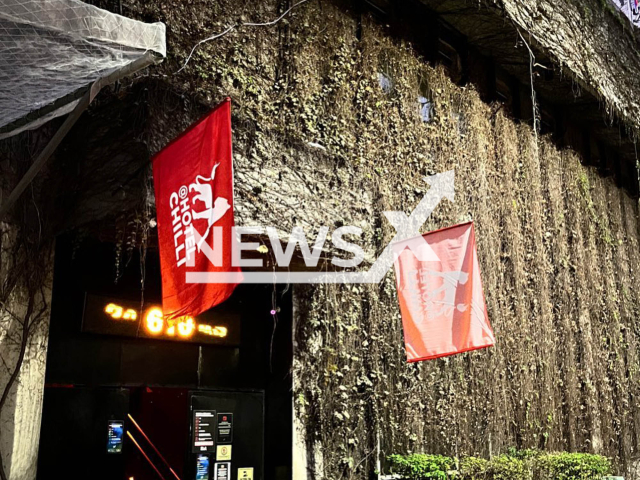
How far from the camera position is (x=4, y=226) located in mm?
6016

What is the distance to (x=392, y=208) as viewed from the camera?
372 inches

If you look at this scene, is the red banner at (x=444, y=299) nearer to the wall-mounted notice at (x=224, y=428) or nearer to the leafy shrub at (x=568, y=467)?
the wall-mounted notice at (x=224, y=428)

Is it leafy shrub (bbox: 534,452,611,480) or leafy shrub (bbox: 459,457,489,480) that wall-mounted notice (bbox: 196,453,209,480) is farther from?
leafy shrub (bbox: 534,452,611,480)

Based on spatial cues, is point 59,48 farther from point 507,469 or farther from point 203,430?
point 507,469

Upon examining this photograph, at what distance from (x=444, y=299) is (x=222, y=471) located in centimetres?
309

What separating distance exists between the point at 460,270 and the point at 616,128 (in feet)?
28.3

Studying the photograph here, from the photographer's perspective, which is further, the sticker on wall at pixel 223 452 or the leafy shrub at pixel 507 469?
the leafy shrub at pixel 507 469

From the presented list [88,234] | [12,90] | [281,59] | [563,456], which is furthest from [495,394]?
[12,90]

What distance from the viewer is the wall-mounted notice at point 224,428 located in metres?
7.80

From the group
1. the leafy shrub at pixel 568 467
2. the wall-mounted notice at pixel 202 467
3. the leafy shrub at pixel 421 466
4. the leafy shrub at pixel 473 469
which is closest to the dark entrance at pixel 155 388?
the wall-mounted notice at pixel 202 467

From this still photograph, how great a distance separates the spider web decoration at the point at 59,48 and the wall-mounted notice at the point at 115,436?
3221mm

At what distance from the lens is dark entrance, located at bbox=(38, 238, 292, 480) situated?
6.60 m

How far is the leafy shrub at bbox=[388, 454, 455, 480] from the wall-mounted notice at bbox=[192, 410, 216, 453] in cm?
223

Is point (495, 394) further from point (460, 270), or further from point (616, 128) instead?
point (616, 128)
